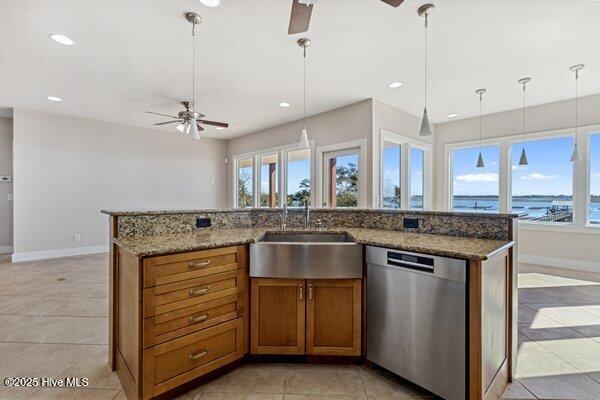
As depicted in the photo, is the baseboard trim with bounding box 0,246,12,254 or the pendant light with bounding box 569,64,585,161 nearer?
the pendant light with bounding box 569,64,585,161

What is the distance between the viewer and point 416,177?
561cm

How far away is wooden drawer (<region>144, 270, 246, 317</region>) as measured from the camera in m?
1.55

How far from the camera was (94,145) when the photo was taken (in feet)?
18.8

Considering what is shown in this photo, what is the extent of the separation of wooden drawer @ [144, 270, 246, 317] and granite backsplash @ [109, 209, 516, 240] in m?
0.63

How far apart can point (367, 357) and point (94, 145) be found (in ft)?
20.9

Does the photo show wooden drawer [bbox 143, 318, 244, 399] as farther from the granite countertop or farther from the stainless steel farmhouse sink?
the granite countertop

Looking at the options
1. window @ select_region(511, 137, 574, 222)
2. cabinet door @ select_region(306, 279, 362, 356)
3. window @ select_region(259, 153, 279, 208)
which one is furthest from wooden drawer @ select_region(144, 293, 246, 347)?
window @ select_region(511, 137, 574, 222)

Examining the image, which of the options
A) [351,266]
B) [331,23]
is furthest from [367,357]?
[331,23]

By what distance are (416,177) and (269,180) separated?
10.7ft

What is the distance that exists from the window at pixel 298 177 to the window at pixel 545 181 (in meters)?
3.78

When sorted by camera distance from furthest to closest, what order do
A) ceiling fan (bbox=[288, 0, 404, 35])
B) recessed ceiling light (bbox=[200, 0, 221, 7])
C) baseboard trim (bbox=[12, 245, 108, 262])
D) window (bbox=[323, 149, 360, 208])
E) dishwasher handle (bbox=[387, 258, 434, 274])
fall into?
baseboard trim (bbox=[12, 245, 108, 262]), window (bbox=[323, 149, 360, 208]), recessed ceiling light (bbox=[200, 0, 221, 7]), ceiling fan (bbox=[288, 0, 404, 35]), dishwasher handle (bbox=[387, 258, 434, 274])

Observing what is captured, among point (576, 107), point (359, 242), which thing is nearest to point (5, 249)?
point (359, 242)

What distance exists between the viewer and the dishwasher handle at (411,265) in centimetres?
162

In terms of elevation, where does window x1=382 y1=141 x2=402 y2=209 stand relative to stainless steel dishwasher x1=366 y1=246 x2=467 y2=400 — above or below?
above
